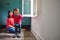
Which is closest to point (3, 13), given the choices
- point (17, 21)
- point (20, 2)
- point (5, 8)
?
point (5, 8)

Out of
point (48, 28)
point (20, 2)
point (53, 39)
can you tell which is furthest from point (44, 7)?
point (20, 2)

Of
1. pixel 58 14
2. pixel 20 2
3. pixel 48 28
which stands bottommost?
pixel 48 28

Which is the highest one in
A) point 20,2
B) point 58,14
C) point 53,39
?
point 20,2

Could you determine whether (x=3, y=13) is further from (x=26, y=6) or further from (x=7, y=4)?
(x=26, y=6)

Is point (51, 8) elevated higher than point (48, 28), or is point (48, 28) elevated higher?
point (51, 8)

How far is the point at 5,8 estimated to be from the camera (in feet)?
28.0

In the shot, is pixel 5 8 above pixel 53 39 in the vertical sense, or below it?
above

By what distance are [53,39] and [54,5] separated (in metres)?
0.79

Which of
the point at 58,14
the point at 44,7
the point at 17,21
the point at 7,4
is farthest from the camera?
the point at 7,4

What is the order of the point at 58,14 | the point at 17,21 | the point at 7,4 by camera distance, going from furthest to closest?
the point at 7,4, the point at 17,21, the point at 58,14

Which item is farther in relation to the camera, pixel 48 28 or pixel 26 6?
pixel 26 6

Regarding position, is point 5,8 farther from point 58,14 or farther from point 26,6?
point 58,14

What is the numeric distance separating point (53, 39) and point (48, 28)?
0.31 metres

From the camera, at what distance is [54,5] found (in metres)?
3.51
